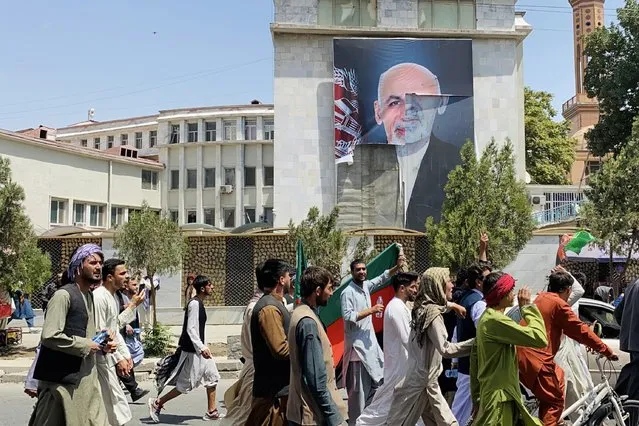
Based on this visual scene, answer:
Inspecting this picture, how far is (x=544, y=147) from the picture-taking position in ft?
145

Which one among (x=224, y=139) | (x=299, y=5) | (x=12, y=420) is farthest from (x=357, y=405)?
(x=224, y=139)

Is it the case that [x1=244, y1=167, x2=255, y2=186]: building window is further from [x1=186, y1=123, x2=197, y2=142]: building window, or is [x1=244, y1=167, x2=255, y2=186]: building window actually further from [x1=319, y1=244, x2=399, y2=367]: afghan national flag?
[x1=319, y1=244, x2=399, y2=367]: afghan national flag

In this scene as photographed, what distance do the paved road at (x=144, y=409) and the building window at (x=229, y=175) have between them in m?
46.1

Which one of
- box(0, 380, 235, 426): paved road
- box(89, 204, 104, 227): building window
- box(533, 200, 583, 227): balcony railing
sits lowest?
box(0, 380, 235, 426): paved road

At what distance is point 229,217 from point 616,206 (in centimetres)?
4110

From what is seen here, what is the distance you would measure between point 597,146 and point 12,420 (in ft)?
112

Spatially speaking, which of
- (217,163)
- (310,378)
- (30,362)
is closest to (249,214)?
(217,163)

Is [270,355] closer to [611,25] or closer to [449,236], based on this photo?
[449,236]

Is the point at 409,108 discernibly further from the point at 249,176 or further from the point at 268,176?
the point at 249,176

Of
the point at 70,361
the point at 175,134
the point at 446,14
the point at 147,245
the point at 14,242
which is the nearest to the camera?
the point at 70,361

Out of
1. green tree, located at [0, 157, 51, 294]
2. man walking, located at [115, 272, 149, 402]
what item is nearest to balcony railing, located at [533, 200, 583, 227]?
green tree, located at [0, 157, 51, 294]

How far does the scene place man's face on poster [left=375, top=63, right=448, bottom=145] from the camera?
104 feet

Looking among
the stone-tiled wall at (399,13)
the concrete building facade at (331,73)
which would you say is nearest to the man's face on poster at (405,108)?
the concrete building facade at (331,73)

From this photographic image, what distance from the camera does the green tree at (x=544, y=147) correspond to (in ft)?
144
